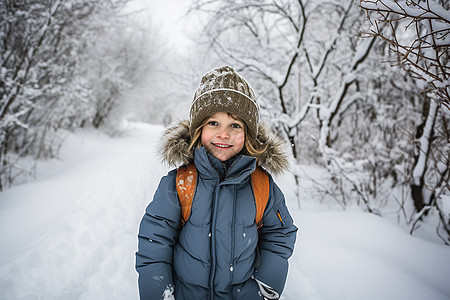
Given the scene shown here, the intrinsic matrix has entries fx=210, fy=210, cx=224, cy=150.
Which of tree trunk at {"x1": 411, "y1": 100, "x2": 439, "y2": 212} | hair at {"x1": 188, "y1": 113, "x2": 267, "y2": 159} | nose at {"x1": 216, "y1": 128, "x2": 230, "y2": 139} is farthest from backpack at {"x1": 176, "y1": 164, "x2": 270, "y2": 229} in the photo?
tree trunk at {"x1": 411, "y1": 100, "x2": 439, "y2": 212}

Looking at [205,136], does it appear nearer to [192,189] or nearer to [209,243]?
[192,189]

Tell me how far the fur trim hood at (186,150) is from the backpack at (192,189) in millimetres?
75

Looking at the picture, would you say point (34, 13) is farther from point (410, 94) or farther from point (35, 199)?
point (410, 94)

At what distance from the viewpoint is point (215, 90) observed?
4.55 feet

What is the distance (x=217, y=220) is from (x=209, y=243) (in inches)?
5.4

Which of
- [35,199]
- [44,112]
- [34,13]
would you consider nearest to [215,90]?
[35,199]

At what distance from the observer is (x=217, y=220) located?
4.08ft

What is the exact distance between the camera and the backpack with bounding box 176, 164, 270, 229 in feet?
4.23

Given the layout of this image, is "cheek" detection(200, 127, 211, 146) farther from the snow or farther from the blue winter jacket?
the snow

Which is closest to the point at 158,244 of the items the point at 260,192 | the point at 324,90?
the point at 260,192

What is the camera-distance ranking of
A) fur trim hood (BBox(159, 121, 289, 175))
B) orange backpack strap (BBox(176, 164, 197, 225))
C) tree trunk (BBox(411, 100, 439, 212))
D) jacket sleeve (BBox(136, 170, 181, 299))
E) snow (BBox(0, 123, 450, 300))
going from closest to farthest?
jacket sleeve (BBox(136, 170, 181, 299))
orange backpack strap (BBox(176, 164, 197, 225))
fur trim hood (BBox(159, 121, 289, 175))
snow (BBox(0, 123, 450, 300))
tree trunk (BBox(411, 100, 439, 212))

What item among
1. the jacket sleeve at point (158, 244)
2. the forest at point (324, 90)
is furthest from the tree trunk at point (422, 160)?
the jacket sleeve at point (158, 244)

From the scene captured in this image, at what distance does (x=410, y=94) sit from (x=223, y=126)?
14.3ft

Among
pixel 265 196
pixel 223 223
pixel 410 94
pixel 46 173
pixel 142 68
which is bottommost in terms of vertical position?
pixel 46 173
